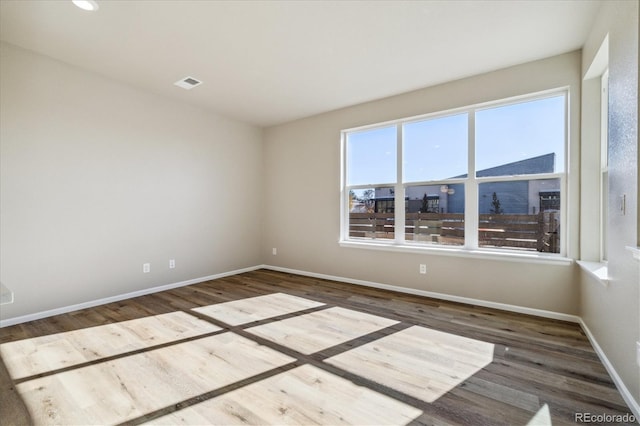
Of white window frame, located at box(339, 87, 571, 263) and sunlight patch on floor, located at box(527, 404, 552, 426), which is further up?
white window frame, located at box(339, 87, 571, 263)

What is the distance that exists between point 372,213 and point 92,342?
3586mm

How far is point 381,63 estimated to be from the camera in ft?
10.2

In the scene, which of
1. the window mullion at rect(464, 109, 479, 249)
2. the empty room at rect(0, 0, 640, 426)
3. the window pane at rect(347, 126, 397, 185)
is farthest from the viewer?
the window pane at rect(347, 126, 397, 185)

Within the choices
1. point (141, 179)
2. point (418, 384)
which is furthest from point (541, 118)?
point (141, 179)

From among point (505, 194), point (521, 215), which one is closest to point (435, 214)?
point (505, 194)

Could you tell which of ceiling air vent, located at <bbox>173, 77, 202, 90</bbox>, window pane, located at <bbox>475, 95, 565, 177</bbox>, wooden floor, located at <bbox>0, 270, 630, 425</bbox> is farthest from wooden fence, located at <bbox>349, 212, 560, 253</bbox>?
ceiling air vent, located at <bbox>173, 77, 202, 90</bbox>

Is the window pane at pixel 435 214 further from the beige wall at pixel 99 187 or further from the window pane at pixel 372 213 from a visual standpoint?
the beige wall at pixel 99 187

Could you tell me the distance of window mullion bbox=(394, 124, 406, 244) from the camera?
4.07 m

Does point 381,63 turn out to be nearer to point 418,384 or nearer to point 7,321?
point 418,384

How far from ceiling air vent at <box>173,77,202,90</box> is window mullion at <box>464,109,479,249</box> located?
3.47m

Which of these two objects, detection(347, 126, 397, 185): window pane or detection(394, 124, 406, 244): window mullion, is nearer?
detection(394, 124, 406, 244): window mullion

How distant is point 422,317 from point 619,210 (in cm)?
185

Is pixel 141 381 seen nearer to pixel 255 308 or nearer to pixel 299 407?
pixel 299 407

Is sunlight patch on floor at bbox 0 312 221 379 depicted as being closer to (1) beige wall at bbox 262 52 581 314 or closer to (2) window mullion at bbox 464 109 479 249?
(1) beige wall at bbox 262 52 581 314
